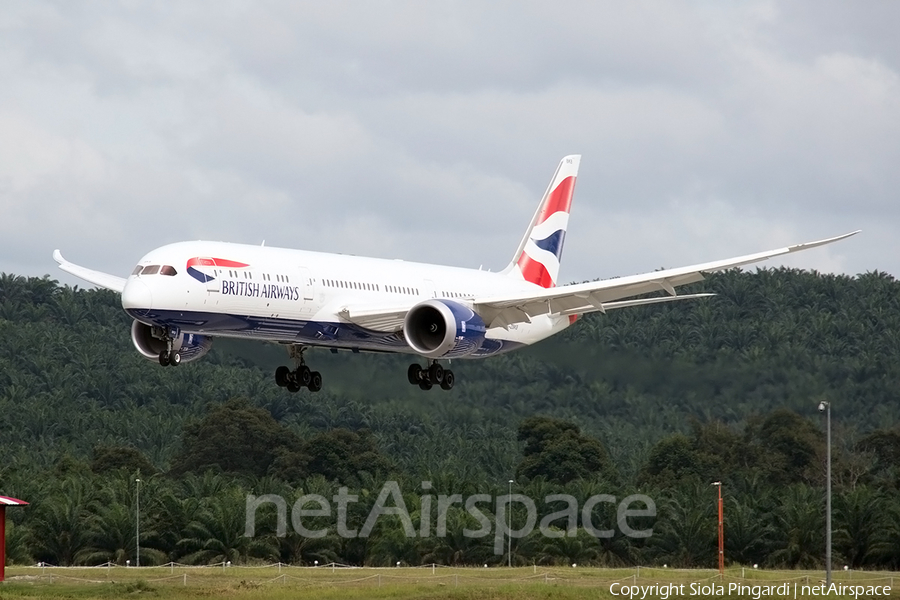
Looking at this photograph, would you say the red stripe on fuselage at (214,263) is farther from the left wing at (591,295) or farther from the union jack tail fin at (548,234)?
the union jack tail fin at (548,234)

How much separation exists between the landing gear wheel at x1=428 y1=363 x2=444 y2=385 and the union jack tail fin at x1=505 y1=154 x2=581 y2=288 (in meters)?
9.42

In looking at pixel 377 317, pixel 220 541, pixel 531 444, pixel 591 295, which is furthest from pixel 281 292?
pixel 531 444

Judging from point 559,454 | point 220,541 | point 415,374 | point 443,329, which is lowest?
point 220,541

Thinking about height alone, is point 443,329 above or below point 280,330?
above

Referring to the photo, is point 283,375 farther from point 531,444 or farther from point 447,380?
point 531,444

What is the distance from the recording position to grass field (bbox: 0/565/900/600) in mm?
62219

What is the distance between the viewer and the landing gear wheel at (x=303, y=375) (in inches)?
2405

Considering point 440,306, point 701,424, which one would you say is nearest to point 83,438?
point 701,424

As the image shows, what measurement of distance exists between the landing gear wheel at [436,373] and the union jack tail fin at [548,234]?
30.9ft

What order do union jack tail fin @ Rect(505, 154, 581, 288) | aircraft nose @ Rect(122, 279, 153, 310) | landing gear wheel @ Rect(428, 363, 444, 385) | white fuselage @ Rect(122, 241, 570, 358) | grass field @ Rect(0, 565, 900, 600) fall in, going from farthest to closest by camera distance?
union jack tail fin @ Rect(505, 154, 581, 288) → grass field @ Rect(0, 565, 900, 600) → landing gear wheel @ Rect(428, 363, 444, 385) → white fuselage @ Rect(122, 241, 570, 358) → aircraft nose @ Rect(122, 279, 153, 310)

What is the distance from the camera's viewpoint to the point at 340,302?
56.2 meters

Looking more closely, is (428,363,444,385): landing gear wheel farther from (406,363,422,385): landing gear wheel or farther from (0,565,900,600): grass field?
(0,565,900,600): grass field

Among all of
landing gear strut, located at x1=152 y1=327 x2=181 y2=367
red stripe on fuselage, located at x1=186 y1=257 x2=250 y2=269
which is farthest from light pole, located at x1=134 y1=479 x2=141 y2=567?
red stripe on fuselage, located at x1=186 y1=257 x2=250 y2=269

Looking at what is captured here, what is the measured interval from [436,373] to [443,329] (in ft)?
15.9
